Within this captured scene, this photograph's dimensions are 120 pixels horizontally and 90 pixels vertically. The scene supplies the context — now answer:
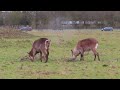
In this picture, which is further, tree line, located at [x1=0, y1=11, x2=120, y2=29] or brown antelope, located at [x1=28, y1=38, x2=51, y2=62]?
brown antelope, located at [x1=28, y1=38, x2=51, y2=62]

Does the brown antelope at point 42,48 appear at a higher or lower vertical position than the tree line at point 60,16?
lower

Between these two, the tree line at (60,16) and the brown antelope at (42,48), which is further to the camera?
the brown antelope at (42,48)

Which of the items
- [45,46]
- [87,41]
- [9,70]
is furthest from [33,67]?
[87,41]

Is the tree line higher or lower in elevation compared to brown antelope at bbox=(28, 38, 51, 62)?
higher

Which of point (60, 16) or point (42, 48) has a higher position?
point (60, 16)

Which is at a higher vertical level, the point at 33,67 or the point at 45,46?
the point at 45,46

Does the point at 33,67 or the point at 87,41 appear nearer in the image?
the point at 33,67

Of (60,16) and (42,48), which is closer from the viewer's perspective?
(60,16)
